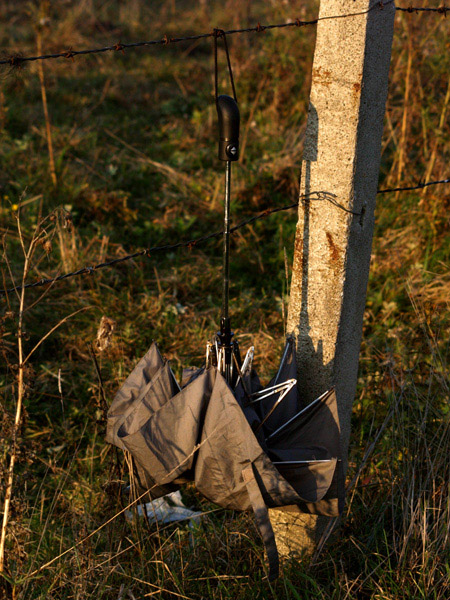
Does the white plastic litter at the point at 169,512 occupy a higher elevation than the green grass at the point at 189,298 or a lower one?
lower

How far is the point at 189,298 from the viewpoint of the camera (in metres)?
3.67

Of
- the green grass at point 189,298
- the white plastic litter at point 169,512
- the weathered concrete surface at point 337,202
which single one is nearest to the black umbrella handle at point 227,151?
the weathered concrete surface at point 337,202

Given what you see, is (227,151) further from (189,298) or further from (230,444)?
(189,298)

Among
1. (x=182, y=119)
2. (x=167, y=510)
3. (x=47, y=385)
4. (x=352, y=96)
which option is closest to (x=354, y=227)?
(x=352, y=96)

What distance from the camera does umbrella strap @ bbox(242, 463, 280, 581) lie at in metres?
1.46

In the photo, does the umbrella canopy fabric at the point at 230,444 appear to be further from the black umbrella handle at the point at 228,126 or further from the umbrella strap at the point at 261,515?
the black umbrella handle at the point at 228,126

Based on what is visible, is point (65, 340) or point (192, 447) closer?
point (192, 447)

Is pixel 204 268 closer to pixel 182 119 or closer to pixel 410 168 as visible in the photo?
pixel 410 168

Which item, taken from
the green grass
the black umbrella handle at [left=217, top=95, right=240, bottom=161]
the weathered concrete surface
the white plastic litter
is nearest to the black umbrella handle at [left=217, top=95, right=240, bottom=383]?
the black umbrella handle at [left=217, top=95, right=240, bottom=161]

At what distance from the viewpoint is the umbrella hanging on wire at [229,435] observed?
1.50 meters

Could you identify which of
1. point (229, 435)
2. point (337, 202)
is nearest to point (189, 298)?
point (337, 202)

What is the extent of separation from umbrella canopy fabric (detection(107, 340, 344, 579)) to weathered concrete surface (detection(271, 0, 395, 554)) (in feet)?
0.76

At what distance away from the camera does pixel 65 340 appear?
3262 mm

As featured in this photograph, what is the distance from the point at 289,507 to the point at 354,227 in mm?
816
